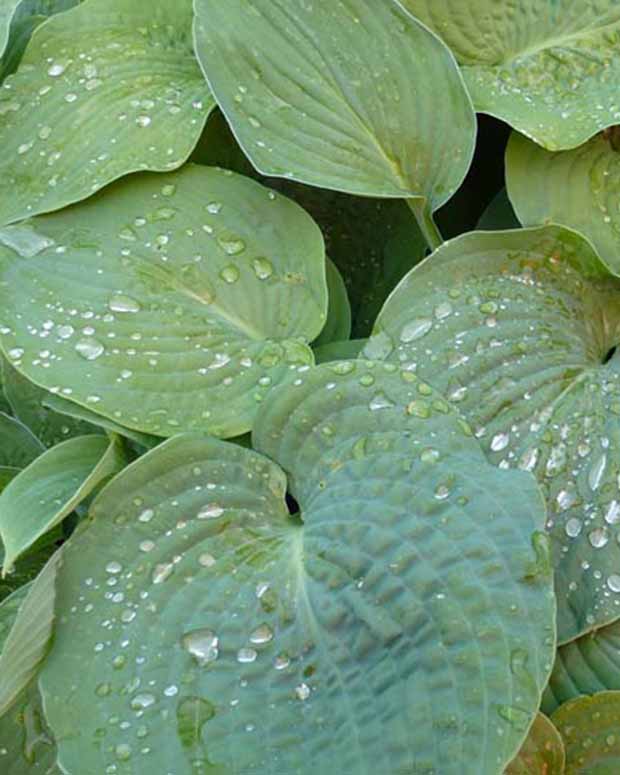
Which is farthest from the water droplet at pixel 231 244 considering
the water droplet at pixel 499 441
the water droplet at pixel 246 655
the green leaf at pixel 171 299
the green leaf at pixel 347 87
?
the water droplet at pixel 246 655

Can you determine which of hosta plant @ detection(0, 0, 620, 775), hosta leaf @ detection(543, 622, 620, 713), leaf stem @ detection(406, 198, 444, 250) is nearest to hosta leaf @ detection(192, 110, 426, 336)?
hosta plant @ detection(0, 0, 620, 775)

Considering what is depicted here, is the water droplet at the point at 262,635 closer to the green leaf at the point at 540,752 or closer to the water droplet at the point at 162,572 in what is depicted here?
the water droplet at the point at 162,572

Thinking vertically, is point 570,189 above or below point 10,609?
above

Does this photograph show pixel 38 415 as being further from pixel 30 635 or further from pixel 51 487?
pixel 30 635

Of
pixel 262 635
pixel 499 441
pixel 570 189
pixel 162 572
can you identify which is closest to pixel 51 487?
pixel 162 572

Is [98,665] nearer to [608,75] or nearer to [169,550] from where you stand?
[169,550]

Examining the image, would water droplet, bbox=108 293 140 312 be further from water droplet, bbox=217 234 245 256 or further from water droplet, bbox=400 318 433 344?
water droplet, bbox=400 318 433 344

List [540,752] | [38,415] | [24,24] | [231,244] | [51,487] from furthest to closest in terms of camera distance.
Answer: [24,24], [38,415], [231,244], [51,487], [540,752]
